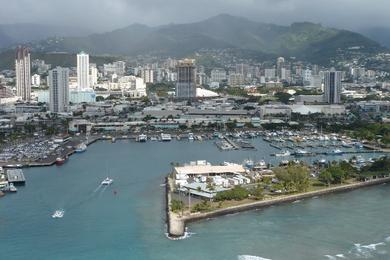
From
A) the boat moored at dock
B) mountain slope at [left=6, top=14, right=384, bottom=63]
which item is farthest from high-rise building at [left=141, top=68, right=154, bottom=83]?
the boat moored at dock

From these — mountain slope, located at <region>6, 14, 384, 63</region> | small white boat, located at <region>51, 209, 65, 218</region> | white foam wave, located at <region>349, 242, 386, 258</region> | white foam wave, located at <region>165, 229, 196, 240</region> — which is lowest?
white foam wave, located at <region>349, 242, 386, 258</region>

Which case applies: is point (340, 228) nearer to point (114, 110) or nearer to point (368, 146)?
point (368, 146)

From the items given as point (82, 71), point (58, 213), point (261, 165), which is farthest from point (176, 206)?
point (82, 71)

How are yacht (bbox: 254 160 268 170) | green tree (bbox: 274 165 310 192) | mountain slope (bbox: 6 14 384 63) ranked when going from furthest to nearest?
mountain slope (bbox: 6 14 384 63)
yacht (bbox: 254 160 268 170)
green tree (bbox: 274 165 310 192)

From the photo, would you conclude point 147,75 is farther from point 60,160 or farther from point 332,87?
point 60,160

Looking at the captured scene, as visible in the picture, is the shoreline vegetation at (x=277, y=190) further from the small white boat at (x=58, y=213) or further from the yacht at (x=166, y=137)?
the yacht at (x=166, y=137)

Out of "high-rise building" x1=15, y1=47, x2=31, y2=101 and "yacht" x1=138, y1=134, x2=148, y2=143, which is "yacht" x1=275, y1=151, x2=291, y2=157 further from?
"high-rise building" x1=15, y1=47, x2=31, y2=101

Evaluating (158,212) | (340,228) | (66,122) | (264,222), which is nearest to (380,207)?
(340,228)

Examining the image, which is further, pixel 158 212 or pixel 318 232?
pixel 158 212
